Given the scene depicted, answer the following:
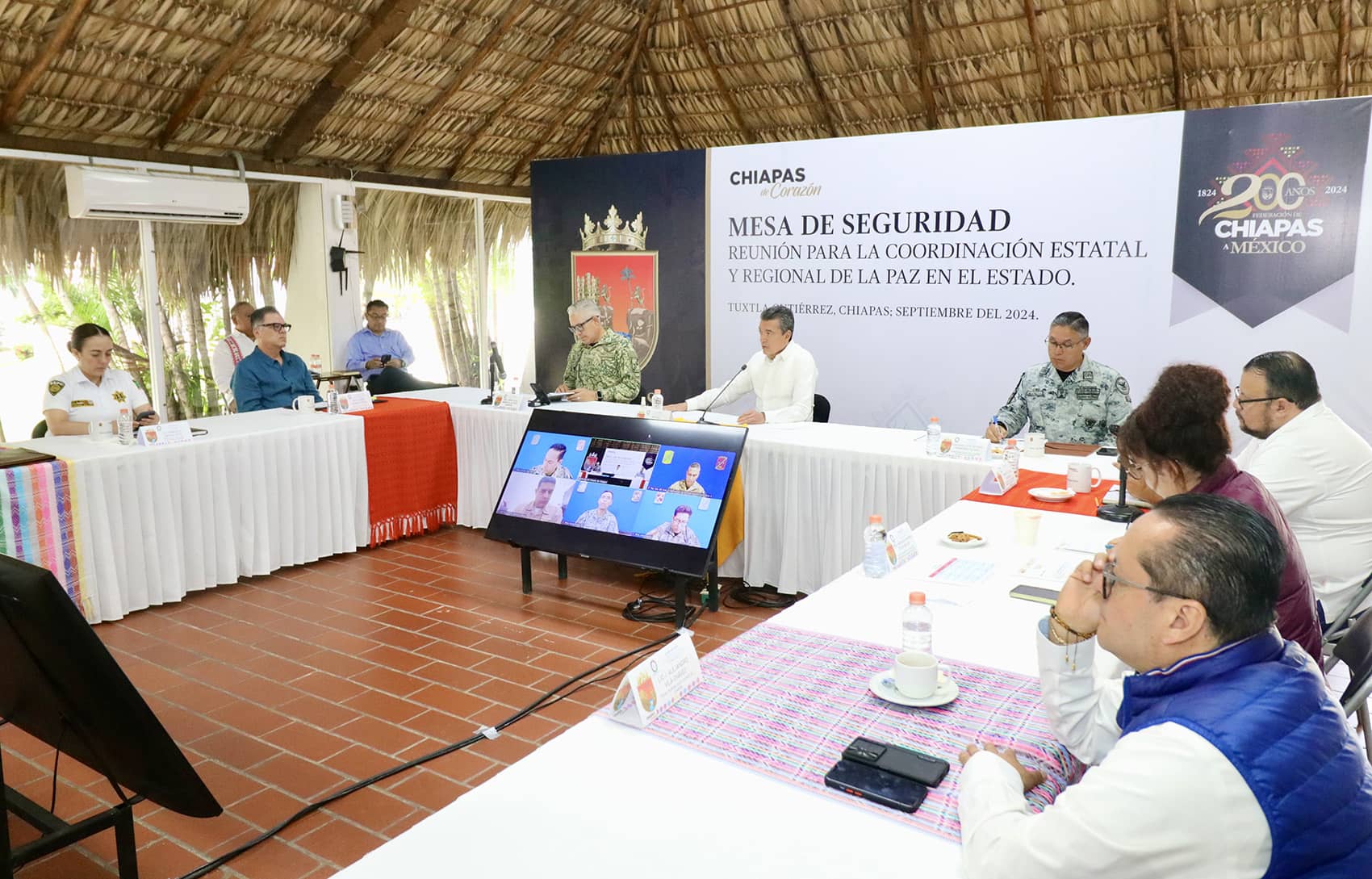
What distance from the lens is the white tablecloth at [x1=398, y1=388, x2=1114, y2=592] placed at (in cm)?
412

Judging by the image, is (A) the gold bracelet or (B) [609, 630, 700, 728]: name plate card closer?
(A) the gold bracelet

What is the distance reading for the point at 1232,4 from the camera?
20.6ft

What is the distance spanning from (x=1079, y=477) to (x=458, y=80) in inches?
254

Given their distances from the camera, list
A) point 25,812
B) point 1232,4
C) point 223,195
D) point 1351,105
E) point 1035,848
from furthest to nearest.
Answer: point 223,195 < point 1232,4 < point 1351,105 < point 25,812 < point 1035,848

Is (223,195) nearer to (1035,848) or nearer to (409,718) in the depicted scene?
(409,718)

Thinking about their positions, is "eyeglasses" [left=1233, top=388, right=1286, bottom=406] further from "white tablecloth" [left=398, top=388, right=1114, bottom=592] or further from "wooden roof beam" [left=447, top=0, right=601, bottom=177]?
"wooden roof beam" [left=447, top=0, right=601, bottom=177]

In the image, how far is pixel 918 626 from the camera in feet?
6.49

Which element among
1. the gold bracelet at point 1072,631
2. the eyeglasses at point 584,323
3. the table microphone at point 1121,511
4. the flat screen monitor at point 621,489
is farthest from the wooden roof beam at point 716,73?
the gold bracelet at point 1072,631

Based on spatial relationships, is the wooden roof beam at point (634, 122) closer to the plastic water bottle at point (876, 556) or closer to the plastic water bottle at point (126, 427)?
the plastic water bottle at point (126, 427)

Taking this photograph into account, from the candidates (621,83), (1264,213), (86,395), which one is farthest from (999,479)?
(621,83)

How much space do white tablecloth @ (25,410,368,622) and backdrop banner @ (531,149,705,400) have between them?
113 inches

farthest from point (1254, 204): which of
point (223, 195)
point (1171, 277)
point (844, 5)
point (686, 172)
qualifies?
point (223, 195)

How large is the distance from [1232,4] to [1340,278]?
7.65 feet

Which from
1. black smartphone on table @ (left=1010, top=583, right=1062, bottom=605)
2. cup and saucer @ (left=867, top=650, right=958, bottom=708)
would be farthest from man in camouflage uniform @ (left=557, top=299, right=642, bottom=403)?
cup and saucer @ (left=867, top=650, right=958, bottom=708)
